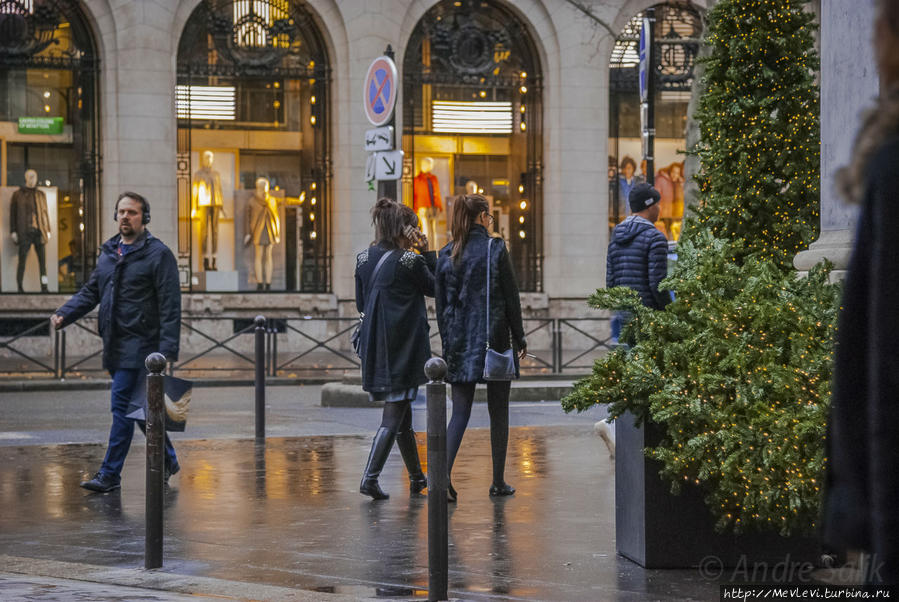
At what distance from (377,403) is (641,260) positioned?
22.8 feet

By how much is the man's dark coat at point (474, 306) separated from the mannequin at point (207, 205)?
1859cm

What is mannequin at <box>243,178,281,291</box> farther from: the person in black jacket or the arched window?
the person in black jacket

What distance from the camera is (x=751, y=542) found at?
680 cm

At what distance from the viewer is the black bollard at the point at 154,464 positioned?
7.13 m

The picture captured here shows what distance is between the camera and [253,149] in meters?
28.2

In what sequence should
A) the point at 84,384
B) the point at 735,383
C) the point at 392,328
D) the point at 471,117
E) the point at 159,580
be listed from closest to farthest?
the point at 735,383, the point at 159,580, the point at 392,328, the point at 84,384, the point at 471,117

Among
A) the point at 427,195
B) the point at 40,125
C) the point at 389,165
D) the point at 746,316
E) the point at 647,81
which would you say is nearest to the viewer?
the point at 746,316

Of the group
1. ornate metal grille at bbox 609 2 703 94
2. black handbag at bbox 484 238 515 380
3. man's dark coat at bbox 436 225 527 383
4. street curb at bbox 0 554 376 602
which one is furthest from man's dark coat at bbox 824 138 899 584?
ornate metal grille at bbox 609 2 703 94

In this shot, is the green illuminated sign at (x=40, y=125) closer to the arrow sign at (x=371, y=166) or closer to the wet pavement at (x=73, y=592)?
the arrow sign at (x=371, y=166)

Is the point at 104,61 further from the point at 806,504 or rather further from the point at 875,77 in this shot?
the point at 806,504

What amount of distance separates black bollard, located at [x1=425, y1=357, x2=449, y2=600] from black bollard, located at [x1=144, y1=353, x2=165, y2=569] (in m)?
1.53

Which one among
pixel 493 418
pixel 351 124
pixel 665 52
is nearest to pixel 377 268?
pixel 493 418

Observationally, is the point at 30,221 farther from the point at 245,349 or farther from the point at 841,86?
the point at 841,86

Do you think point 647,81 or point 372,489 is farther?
point 647,81
